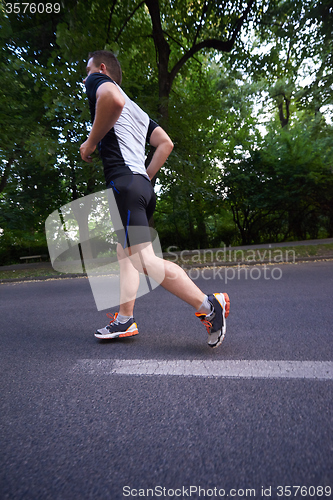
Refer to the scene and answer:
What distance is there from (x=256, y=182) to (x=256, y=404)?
44.2ft

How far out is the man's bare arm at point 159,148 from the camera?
2754mm

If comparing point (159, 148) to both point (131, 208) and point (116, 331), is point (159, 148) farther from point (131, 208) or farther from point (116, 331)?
point (116, 331)

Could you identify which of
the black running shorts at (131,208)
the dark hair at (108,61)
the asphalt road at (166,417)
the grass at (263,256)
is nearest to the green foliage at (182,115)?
the grass at (263,256)

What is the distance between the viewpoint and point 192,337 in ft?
9.04

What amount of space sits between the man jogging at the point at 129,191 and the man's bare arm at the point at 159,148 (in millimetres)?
123

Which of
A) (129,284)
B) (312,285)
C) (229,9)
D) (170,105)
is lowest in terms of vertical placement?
(312,285)

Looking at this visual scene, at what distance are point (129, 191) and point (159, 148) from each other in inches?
24.9

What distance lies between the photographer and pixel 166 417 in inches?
59.5

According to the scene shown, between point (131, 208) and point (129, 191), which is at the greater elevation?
point (129, 191)

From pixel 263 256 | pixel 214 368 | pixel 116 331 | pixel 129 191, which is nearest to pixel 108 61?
pixel 129 191

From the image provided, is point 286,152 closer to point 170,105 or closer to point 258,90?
point 170,105

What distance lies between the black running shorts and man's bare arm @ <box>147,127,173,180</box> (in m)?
0.40

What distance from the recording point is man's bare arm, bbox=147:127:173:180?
9.04 feet

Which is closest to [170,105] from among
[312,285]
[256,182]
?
[256,182]
